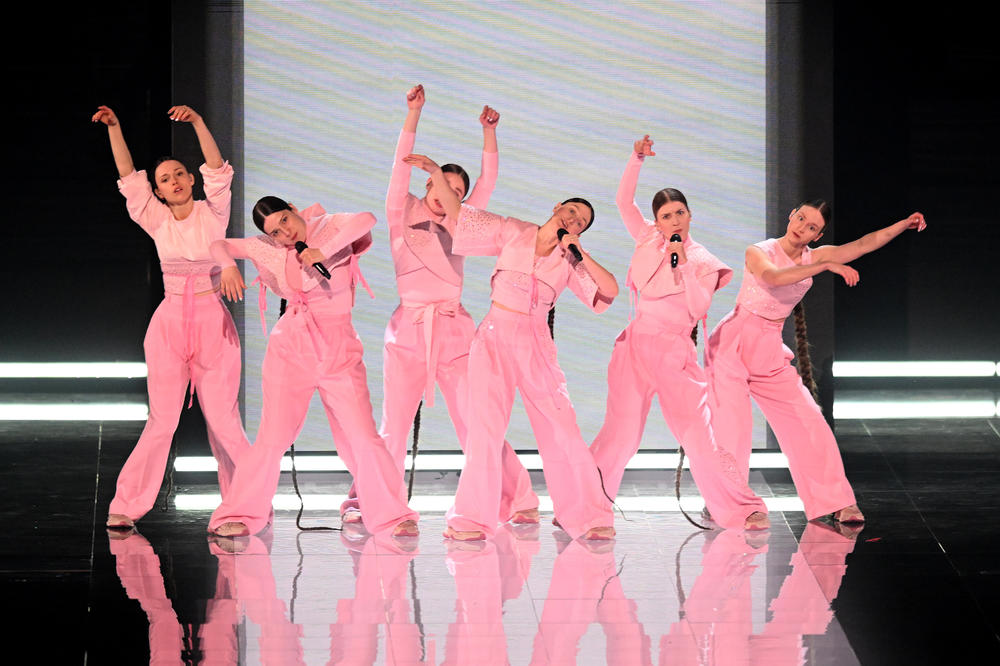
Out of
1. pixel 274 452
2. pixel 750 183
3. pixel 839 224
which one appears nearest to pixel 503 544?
pixel 274 452

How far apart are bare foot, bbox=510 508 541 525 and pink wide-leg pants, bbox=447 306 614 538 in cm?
27

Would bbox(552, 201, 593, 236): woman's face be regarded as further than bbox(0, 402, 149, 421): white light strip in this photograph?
No

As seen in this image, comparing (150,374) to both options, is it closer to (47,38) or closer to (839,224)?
(47,38)

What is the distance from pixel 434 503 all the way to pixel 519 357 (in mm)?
938

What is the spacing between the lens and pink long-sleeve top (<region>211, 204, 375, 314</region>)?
529 cm

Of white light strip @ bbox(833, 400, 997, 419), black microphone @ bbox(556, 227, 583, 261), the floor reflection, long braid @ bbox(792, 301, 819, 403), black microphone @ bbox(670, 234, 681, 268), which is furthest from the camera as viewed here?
white light strip @ bbox(833, 400, 997, 419)

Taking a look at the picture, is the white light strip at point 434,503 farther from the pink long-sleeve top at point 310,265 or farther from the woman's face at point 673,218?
the woman's face at point 673,218

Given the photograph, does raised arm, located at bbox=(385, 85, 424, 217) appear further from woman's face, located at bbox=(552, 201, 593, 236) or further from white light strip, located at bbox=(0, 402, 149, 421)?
white light strip, located at bbox=(0, 402, 149, 421)

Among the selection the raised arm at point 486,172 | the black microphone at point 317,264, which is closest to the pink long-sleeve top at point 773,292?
the raised arm at point 486,172

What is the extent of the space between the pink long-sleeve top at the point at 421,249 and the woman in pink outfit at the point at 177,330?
24.5 inches

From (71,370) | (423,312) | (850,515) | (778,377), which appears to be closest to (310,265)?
(423,312)

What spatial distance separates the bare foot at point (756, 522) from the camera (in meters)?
5.47

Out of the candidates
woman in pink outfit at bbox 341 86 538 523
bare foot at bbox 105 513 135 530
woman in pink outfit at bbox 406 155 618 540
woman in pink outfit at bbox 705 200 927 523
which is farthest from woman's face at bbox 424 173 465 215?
bare foot at bbox 105 513 135 530

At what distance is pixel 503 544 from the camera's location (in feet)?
17.2
